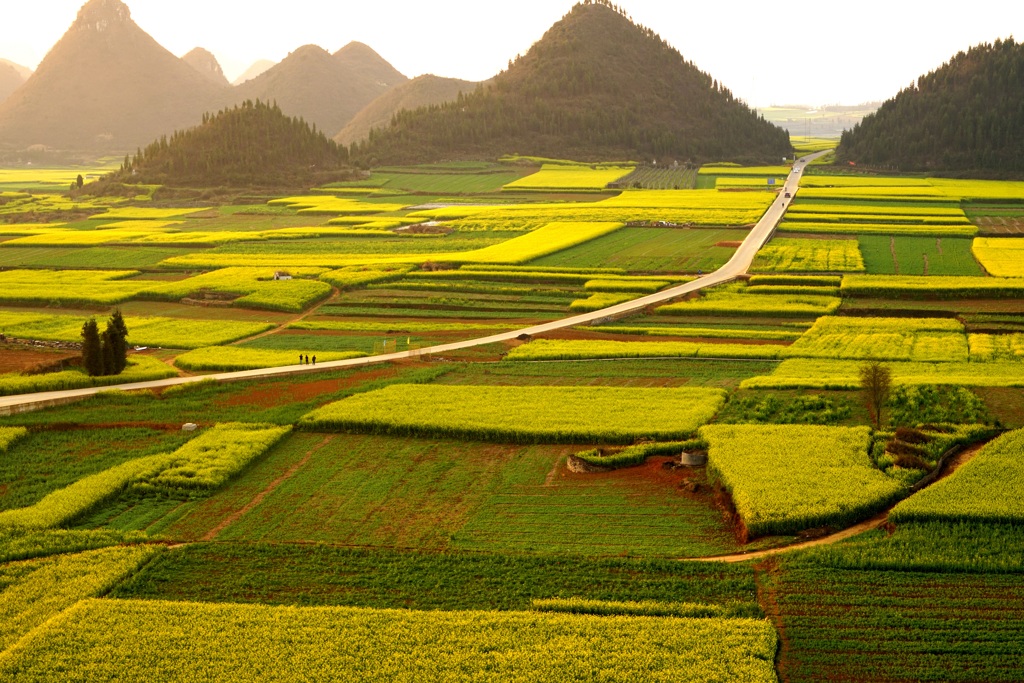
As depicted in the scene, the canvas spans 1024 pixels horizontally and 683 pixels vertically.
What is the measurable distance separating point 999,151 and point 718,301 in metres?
125

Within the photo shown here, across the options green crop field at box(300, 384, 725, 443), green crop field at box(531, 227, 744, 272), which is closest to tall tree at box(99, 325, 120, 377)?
green crop field at box(300, 384, 725, 443)

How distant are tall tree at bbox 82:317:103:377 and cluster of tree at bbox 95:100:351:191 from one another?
121 metres

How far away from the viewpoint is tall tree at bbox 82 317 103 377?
54000 millimetres

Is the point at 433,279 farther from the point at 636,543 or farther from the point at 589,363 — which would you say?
the point at 636,543

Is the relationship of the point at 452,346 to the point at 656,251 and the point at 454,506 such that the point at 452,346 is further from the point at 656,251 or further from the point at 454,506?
the point at 656,251

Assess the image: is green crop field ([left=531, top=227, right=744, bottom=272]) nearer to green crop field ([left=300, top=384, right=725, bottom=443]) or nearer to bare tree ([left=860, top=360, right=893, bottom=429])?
green crop field ([left=300, top=384, right=725, bottom=443])

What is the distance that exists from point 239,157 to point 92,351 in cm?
12743

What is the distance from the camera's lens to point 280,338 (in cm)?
6681

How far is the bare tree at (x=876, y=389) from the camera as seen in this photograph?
4497 cm

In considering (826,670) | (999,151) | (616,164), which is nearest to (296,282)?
(826,670)

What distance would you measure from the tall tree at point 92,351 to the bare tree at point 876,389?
36163 mm

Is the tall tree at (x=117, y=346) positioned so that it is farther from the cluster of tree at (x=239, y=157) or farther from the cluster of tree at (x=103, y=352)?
the cluster of tree at (x=239, y=157)

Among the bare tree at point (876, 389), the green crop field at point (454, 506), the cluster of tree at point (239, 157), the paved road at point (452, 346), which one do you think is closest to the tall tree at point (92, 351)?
the paved road at point (452, 346)

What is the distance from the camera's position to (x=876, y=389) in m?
45.0
